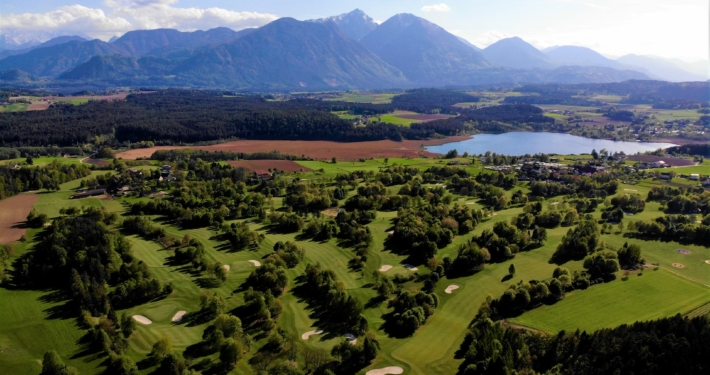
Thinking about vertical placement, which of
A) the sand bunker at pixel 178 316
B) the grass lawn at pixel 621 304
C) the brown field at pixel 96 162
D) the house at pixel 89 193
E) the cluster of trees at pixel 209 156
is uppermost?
the cluster of trees at pixel 209 156

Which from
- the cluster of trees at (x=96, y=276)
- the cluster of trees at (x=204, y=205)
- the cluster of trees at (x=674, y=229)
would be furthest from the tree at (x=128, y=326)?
the cluster of trees at (x=674, y=229)

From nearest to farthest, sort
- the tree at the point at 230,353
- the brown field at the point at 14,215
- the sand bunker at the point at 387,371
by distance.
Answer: the tree at the point at 230,353
the sand bunker at the point at 387,371
the brown field at the point at 14,215

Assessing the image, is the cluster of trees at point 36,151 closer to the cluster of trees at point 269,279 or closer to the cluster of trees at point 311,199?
the cluster of trees at point 311,199

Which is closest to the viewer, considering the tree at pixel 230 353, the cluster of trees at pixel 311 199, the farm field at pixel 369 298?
the tree at pixel 230 353

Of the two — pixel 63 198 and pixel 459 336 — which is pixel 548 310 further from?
pixel 63 198

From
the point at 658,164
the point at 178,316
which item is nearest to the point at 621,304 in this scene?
the point at 178,316

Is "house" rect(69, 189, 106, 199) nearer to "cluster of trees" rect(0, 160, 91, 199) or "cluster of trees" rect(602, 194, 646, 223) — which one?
"cluster of trees" rect(0, 160, 91, 199)

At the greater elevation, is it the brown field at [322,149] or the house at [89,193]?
the brown field at [322,149]

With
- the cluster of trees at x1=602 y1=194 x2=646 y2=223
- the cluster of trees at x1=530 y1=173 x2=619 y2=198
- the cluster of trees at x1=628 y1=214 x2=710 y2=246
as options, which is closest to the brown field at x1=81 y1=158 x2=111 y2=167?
the cluster of trees at x1=530 y1=173 x2=619 y2=198
